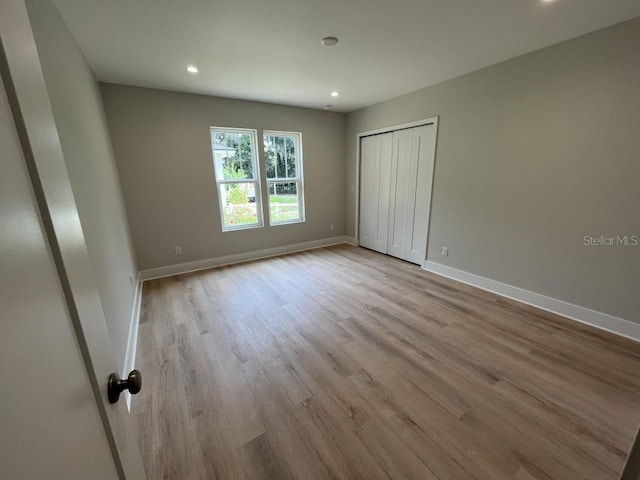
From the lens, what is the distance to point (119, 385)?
62 cm

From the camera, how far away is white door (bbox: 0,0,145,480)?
32cm

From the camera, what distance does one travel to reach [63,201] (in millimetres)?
553

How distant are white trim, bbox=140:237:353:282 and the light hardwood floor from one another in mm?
915

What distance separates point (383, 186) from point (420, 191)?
2.45 ft

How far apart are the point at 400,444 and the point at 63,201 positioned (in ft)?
5.58

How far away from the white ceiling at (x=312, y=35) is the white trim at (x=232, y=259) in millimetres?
2343

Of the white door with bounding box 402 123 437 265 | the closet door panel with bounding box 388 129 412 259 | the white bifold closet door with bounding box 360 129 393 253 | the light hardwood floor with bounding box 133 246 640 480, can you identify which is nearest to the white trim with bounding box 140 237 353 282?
the white bifold closet door with bounding box 360 129 393 253

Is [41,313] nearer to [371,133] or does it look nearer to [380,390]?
[380,390]

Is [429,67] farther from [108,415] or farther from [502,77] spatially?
[108,415]

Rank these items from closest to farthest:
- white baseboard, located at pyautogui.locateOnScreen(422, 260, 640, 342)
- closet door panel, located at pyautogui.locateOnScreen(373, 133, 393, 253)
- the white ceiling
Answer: the white ceiling → white baseboard, located at pyautogui.locateOnScreen(422, 260, 640, 342) → closet door panel, located at pyautogui.locateOnScreen(373, 133, 393, 253)

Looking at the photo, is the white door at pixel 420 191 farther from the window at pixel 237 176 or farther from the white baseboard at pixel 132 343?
the white baseboard at pixel 132 343

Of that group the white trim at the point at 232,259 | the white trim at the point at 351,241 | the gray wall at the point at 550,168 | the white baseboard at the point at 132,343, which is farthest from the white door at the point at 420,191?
the white baseboard at the point at 132,343

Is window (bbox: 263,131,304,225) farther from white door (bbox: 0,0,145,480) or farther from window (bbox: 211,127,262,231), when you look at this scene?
white door (bbox: 0,0,145,480)

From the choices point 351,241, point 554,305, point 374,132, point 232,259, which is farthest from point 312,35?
point 351,241
